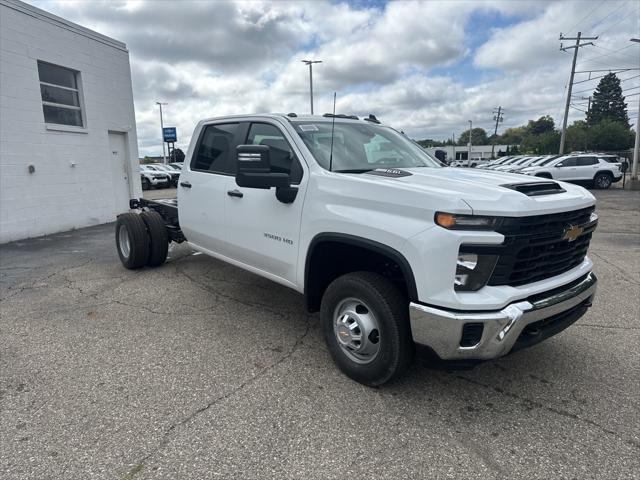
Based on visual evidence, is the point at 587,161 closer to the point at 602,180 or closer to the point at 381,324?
the point at 602,180

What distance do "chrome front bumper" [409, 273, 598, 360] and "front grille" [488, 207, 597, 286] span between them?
17 cm

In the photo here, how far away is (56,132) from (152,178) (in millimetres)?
14449

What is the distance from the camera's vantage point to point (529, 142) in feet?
307

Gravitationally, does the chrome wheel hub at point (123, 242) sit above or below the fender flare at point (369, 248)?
below

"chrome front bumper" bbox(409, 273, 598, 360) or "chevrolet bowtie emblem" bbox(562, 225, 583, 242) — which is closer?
"chrome front bumper" bbox(409, 273, 598, 360)

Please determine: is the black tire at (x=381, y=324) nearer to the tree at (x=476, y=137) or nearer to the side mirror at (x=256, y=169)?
the side mirror at (x=256, y=169)

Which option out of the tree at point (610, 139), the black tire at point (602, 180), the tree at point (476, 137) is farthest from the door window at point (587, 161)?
the tree at point (476, 137)

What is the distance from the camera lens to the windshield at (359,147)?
3684mm

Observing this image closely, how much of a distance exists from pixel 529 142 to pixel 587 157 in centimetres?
8004

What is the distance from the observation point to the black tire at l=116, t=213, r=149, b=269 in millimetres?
6125

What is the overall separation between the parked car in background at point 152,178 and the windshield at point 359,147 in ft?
72.5

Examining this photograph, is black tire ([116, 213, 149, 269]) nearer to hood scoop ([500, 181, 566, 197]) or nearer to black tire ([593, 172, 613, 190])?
hood scoop ([500, 181, 566, 197])

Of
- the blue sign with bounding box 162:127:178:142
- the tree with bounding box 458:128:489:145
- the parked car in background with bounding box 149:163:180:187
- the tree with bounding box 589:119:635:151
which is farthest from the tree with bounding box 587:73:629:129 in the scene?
the parked car in background with bounding box 149:163:180:187

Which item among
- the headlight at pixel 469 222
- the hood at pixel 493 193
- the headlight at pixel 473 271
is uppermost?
the hood at pixel 493 193
